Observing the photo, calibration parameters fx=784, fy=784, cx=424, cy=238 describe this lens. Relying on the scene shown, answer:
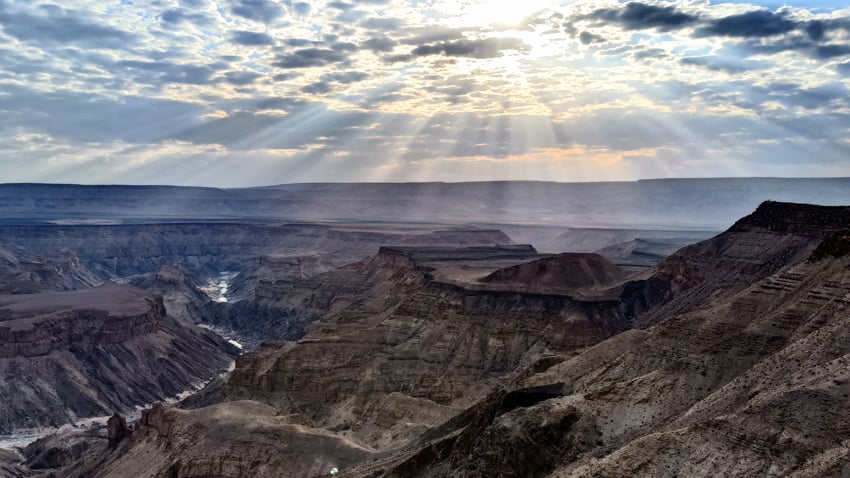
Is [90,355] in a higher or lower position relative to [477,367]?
lower

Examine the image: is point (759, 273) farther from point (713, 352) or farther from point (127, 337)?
point (127, 337)

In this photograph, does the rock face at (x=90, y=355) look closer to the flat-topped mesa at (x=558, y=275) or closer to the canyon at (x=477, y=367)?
the canyon at (x=477, y=367)

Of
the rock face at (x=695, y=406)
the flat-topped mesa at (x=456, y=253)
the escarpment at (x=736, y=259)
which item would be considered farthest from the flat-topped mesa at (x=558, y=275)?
the rock face at (x=695, y=406)

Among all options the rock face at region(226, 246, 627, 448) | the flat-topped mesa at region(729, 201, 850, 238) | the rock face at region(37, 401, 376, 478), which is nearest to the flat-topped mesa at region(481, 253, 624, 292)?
the rock face at region(226, 246, 627, 448)

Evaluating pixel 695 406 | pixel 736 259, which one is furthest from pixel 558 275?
pixel 695 406

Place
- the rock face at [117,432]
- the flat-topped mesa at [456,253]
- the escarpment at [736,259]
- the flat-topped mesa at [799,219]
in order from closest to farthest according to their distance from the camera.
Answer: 1. the rock face at [117,432]
2. the flat-topped mesa at [799,219]
3. the escarpment at [736,259]
4. the flat-topped mesa at [456,253]

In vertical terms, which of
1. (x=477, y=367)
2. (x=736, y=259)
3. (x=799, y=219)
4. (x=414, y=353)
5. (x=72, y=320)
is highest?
(x=799, y=219)

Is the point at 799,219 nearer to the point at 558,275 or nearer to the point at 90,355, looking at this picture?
the point at 558,275
